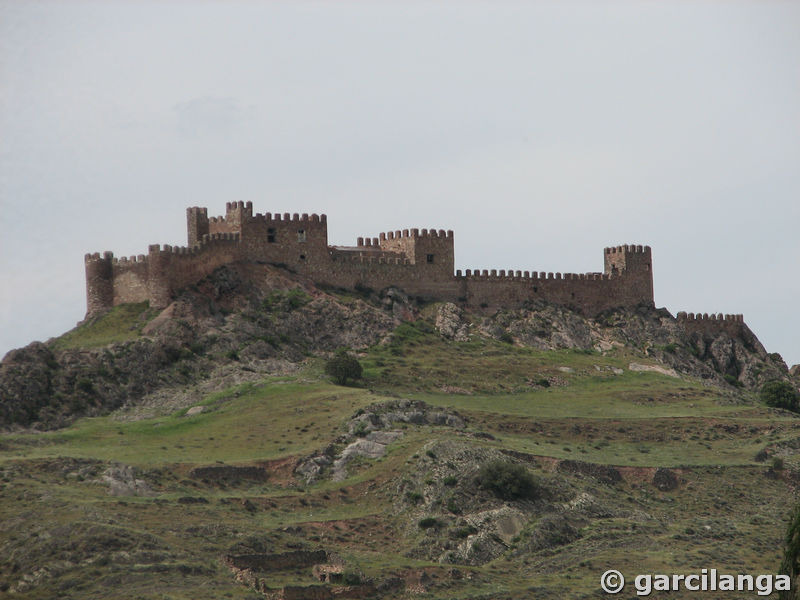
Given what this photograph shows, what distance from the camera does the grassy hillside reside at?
210ft

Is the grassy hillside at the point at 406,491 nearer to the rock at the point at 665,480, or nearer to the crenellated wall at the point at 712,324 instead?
the rock at the point at 665,480

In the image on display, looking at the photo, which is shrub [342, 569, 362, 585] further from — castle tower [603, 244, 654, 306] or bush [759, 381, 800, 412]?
castle tower [603, 244, 654, 306]

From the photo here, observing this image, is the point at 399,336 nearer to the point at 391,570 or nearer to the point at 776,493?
the point at 776,493

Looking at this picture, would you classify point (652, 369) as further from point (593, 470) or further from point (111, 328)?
point (111, 328)

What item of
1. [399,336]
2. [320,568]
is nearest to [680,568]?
[320,568]

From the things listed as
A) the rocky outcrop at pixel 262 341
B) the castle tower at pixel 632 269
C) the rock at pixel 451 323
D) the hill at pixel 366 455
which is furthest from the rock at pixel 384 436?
the castle tower at pixel 632 269

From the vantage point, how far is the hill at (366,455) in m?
64.7

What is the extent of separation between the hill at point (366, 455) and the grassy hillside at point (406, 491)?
15 cm

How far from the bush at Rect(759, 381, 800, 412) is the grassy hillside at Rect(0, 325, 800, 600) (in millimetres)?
6843

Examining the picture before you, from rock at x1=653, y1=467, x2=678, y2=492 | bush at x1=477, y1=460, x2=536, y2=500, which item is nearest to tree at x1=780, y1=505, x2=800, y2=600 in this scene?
bush at x1=477, y1=460, x2=536, y2=500

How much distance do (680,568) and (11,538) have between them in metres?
27.7

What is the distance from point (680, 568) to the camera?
67875mm

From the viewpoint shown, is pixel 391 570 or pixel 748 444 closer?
pixel 391 570

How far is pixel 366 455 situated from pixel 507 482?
25.7 ft
